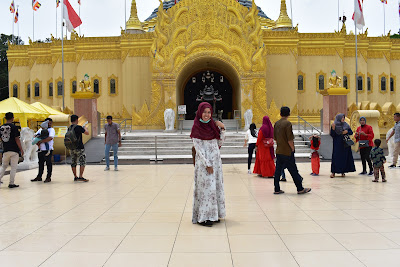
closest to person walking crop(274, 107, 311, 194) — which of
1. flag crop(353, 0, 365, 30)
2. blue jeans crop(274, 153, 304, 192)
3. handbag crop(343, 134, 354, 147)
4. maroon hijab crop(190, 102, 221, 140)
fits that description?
blue jeans crop(274, 153, 304, 192)

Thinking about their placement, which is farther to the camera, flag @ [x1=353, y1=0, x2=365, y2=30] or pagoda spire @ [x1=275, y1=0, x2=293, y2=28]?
pagoda spire @ [x1=275, y1=0, x2=293, y2=28]

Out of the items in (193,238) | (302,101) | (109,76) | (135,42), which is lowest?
(193,238)

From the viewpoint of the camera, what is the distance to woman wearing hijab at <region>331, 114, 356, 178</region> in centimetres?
1030

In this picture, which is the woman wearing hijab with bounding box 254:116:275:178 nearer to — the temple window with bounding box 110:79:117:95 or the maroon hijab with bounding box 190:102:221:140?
the maroon hijab with bounding box 190:102:221:140

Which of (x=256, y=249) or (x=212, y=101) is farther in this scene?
(x=212, y=101)

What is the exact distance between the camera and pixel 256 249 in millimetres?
4660

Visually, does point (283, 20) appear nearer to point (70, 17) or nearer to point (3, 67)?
point (70, 17)

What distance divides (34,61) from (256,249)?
29247 mm

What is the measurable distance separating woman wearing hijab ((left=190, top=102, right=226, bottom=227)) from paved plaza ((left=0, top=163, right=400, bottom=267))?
0.73 feet

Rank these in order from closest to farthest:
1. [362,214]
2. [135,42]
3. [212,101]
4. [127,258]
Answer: [127,258] → [362,214] → [135,42] → [212,101]

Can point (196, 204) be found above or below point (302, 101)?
below

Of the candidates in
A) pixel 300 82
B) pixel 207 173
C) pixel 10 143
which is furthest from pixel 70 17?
pixel 207 173

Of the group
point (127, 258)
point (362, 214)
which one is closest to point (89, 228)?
point (127, 258)

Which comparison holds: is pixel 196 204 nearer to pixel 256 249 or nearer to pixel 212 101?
pixel 256 249
